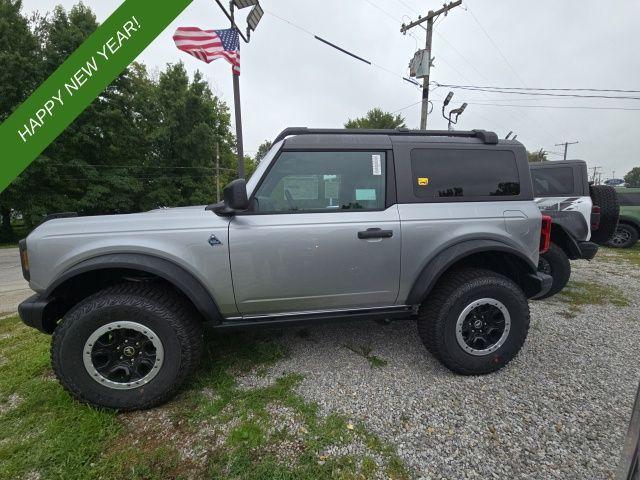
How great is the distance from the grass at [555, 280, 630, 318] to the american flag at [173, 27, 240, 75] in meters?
7.33

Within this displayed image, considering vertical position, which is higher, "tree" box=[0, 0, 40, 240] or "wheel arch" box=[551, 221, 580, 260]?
"tree" box=[0, 0, 40, 240]

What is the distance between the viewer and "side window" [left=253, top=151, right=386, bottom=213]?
2268 millimetres

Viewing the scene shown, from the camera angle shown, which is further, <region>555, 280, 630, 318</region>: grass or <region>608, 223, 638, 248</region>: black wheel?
<region>608, 223, 638, 248</region>: black wheel

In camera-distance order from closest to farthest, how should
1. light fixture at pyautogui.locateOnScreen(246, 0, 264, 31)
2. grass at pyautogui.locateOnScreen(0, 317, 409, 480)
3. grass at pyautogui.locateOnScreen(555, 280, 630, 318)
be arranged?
1. grass at pyautogui.locateOnScreen(0, 317, 409, 480)
2. grass at pyautogui.locateOnScreen(555, 280, 630, 318)
3. light fixture at pyautogui.locateOnScreen(246, 0, 264, 31)

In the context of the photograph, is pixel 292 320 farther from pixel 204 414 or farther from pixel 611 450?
pixel 611 450

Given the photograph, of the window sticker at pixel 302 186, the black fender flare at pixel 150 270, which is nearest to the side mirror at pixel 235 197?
the window sticker at pixel 302 186

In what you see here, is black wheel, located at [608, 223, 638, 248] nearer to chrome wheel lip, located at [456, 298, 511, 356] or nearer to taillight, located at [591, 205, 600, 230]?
taillight, located at [591, 205, 600, 230]

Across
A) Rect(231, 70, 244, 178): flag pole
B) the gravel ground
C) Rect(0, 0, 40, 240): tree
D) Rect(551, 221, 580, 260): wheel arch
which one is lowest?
the gravel ground

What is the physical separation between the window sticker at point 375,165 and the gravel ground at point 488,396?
5.72 ft

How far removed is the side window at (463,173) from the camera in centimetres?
242

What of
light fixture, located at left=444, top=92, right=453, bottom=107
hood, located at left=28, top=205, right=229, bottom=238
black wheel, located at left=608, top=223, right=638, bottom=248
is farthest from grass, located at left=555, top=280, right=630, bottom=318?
light fixture, located at left=444, top=92, right=453, bottom=107

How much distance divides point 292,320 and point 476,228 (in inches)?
67.7

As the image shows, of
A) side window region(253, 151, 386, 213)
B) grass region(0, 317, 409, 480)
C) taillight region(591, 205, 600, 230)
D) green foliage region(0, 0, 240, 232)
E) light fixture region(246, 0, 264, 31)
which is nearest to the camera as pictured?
grass region(0, 317, 409, 480)

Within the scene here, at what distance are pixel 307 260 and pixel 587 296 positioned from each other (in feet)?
15.9
